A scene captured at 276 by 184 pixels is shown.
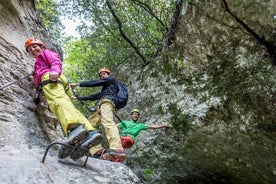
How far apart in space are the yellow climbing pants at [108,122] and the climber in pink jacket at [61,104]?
2.70 ft

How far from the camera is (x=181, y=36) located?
1015 centimetres

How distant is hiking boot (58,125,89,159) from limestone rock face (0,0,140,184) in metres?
0.19

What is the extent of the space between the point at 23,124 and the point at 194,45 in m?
5.91

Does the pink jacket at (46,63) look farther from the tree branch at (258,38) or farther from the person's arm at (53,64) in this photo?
the tree branch at (258,38)

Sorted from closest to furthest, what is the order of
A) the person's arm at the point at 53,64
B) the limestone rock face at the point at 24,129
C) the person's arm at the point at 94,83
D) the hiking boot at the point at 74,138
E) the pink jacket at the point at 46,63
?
the limestone rock face at the point at 24,129, the hiking boot at the point at 74,138, the person's arm at the point at 53,64, the pink jacket at the point at 46,63, the person's arm at the point at 94,83

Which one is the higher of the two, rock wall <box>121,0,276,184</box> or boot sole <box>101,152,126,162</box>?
rock wall <box>121,0,276,184</box>

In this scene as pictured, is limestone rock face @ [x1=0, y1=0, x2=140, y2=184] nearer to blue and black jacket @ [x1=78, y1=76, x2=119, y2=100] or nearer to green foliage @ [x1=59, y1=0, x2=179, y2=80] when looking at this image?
blue and black jacket @ [x1=78, y1=76, x2=119, y2=100]

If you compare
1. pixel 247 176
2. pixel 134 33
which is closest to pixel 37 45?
pixel 247 176

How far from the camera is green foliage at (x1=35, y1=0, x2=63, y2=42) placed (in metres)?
13.5

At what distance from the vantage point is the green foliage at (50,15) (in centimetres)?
1353

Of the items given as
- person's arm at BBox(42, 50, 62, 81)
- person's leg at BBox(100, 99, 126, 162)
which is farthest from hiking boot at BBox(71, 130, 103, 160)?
person's leg at BBox(100, 99, 126, 162)

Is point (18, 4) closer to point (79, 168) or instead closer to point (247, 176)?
point (79, 168)

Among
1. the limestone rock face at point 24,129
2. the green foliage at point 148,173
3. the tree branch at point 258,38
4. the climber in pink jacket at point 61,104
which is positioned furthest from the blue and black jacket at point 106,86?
the green foliage at point 148,173


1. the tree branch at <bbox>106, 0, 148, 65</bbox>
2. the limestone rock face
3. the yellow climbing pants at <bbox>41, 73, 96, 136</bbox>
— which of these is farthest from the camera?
the tree branch at <bbox>106, 0, 148, 65</bbox>
